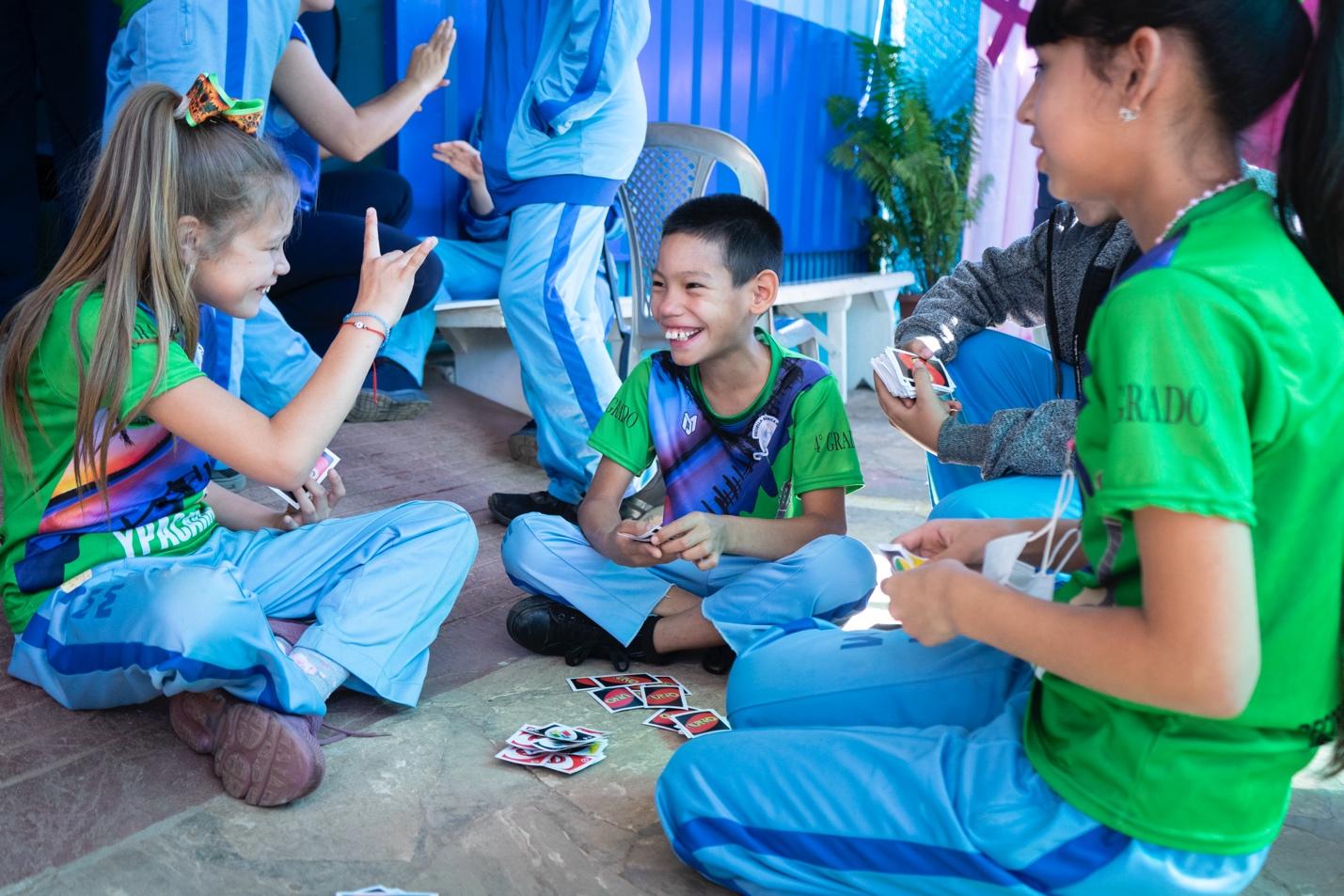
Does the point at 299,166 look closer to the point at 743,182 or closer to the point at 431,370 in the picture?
the point at 743,182

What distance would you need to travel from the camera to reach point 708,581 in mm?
2740

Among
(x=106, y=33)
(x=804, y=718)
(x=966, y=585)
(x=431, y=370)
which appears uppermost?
(x=106, y=33)

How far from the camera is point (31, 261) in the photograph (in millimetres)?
4262

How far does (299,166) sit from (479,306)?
1416 mm

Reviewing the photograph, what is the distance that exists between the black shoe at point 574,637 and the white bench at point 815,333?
235cm

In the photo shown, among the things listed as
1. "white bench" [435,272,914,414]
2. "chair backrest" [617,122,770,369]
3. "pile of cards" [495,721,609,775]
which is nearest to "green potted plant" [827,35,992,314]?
"white bench" [435,272,914,414]

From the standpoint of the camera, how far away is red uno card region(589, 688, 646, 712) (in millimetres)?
2408

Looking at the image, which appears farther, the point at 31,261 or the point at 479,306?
the point at 479,306

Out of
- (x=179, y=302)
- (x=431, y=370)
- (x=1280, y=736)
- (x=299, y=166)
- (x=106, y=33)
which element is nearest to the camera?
(x=1280, y=736)

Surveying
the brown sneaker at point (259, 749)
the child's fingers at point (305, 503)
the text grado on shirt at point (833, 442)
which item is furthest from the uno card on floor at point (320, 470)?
the text grado on shirt at point (833, 442)

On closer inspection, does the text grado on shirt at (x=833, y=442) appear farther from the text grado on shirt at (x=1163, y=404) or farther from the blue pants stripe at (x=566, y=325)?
the text grado on shirt at (x=1163, y=404)

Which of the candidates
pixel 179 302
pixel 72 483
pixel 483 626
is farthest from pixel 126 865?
pixel 483 626

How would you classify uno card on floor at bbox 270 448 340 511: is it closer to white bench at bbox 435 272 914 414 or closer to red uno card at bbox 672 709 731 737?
red uno card at bbox 672 709 731 737

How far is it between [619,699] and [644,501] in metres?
1.59
